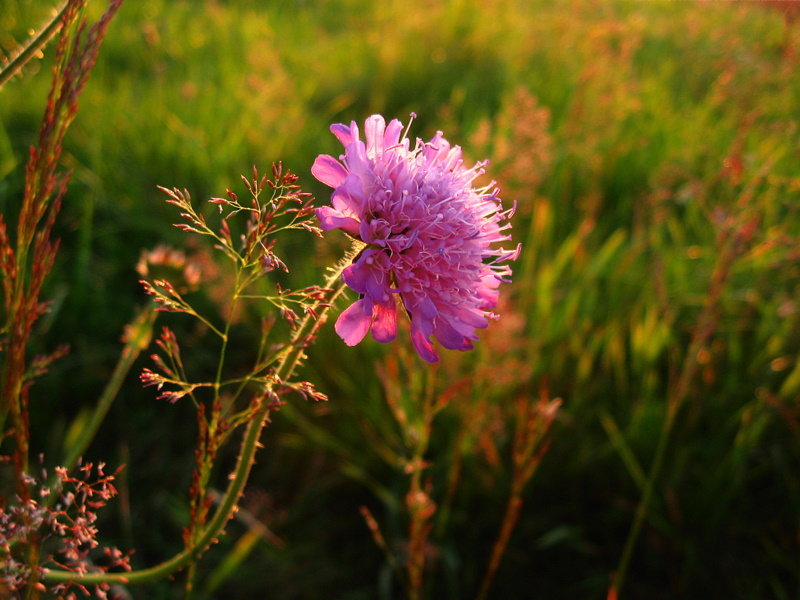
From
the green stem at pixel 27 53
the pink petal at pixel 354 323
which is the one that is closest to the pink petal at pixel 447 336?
the pink petal at pixel 354 323

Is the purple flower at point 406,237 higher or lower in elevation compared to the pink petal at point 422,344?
higher

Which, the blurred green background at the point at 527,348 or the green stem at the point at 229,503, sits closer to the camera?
the green stem at the point at 229,503

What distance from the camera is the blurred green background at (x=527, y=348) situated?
1726 millimetres

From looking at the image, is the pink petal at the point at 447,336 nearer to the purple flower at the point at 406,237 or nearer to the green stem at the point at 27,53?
the purple flower at the point at 406,237

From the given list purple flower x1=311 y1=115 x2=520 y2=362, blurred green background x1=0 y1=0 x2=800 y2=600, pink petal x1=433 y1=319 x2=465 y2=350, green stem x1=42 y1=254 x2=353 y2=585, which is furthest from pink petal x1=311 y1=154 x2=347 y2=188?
blurred green background x1=0 y1=0 x2=800 y2=600

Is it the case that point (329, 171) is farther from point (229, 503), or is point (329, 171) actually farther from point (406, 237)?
point (229, 503)

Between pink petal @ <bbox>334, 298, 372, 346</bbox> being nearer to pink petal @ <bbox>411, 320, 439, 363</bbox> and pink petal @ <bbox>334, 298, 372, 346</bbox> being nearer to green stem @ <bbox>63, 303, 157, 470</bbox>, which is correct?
pink petal @ <bbox>411, 320, 439, 363</bbox>

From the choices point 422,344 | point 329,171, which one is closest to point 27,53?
point 329,171

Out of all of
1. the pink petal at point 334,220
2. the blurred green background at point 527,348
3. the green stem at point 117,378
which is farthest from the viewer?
the blurred green background at point 527,348

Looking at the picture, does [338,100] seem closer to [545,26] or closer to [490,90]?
[490,90]

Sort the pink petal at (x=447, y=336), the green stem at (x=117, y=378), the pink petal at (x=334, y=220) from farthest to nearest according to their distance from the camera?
the green stem at (x=117, y=378) < the pink petal at (x=447, y=336) < the pink petal at (x=334, y=220)

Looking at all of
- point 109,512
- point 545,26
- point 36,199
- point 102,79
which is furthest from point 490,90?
point 36,199

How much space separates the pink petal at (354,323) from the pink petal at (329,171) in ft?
0.61

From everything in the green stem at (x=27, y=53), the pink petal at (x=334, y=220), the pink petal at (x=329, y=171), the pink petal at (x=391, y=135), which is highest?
the pink petal at (x=391, y=135)
